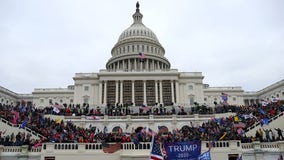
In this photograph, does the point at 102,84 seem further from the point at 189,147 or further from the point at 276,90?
the point at 189,147

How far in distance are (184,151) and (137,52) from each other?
295ft

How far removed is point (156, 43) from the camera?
11356cm

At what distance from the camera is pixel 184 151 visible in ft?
58.0

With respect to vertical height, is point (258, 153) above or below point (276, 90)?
below

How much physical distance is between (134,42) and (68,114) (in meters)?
65.9

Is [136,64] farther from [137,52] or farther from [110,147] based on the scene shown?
[110,147]

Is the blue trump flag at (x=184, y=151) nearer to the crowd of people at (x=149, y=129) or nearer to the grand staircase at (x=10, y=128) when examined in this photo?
the crowd of people at (x=149, y=129)

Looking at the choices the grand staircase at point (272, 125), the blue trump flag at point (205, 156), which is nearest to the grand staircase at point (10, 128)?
the blue trump flag at point (205, 156)

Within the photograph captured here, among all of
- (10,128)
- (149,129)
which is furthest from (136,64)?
(10,128)

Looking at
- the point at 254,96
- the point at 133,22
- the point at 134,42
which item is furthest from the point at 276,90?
the point at 133,22

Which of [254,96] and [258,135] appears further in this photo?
[254,96]

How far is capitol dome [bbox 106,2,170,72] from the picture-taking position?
10288 cm

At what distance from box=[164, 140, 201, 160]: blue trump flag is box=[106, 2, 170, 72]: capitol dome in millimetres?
79991

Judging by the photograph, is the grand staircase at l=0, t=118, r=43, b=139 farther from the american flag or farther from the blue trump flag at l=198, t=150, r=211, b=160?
the blue trump flag at l=198, t=150, r=211, b=160
